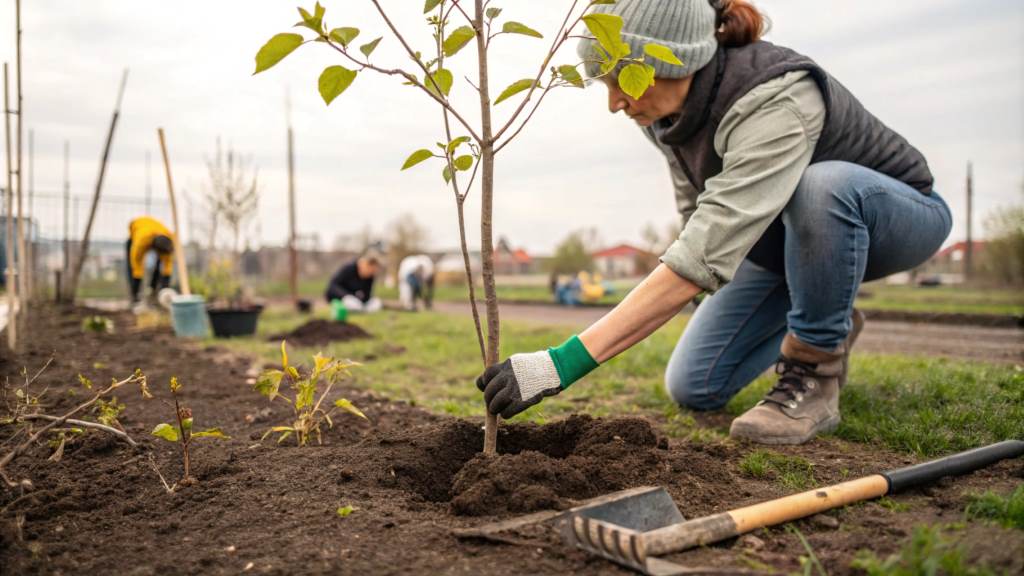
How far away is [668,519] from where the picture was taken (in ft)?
5.38

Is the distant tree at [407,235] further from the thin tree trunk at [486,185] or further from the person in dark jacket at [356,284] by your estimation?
the thin tree trunk at [486,185]

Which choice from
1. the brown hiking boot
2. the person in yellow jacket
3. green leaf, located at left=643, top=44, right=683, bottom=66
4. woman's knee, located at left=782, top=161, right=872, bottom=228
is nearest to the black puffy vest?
woman's knee, located at left=782, top=161, right=872, bottom=228

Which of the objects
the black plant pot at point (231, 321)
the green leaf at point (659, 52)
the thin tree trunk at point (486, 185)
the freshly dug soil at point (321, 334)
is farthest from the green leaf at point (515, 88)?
the black plant pot at point (231, 321)

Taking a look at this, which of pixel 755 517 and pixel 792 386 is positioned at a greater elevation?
pixel 792 386

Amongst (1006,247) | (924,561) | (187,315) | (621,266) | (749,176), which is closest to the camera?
(924,561)

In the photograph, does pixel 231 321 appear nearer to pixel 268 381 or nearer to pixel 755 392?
pixel 268 381

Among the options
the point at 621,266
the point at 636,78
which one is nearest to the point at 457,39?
the point at 636,78

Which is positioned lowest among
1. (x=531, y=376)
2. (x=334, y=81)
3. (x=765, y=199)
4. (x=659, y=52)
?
(x=531, y=376)

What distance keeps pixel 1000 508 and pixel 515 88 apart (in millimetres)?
1617

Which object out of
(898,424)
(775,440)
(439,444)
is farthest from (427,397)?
(898,424)

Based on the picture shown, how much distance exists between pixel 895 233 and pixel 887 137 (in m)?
0.39

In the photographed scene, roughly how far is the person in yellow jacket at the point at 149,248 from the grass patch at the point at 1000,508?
9846 mm

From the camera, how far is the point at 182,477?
2.05 meters

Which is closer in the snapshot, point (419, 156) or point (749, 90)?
point (419, 156)
